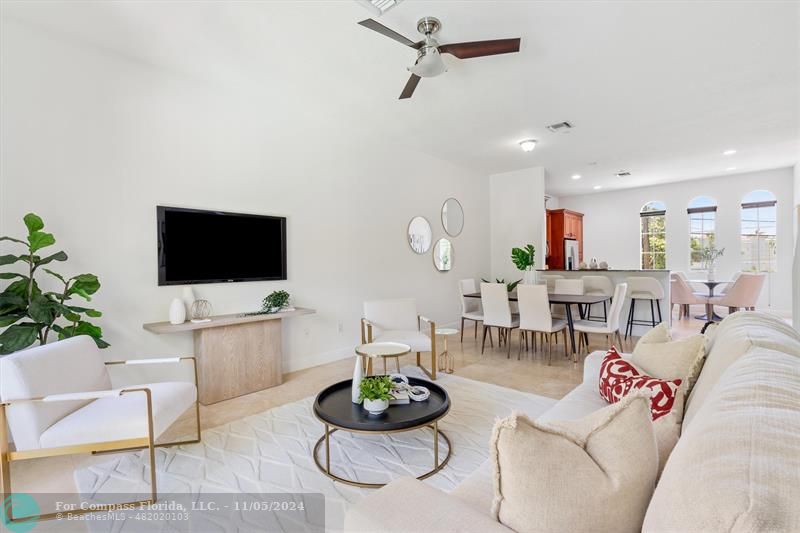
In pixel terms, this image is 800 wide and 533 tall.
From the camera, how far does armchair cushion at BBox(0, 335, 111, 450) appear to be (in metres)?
1.77

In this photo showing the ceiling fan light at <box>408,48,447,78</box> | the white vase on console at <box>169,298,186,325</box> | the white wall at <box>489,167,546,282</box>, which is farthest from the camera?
the white wall at <box>489,167,546,282</box>

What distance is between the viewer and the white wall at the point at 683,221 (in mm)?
7086

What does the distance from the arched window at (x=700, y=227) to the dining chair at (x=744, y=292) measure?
221 centimetres

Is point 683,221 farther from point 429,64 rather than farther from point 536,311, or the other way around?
point 429,64

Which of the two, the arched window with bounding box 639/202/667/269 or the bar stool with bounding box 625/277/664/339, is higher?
the arched window with bounding box 639/202/667/269

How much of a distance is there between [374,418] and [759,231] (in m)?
9.26

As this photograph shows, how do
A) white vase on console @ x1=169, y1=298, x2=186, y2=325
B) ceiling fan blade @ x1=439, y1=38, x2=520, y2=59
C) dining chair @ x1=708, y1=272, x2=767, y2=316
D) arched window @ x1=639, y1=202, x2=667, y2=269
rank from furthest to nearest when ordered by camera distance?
1. arched window @ x1=639, y1=202, x2=667, y2=269
2. dining chair @ x1=708, y1=272, x2=767, y2=316
3. white vase on console @ x1=169, y1=298, x2=186, y2=325
4. ceiling fan blade @ x1=439, y1=38, x2=520, y2=59

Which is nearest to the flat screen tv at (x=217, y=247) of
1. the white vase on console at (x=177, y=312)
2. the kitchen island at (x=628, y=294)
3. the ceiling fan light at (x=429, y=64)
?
the white vase on console at (x=177, y=312)

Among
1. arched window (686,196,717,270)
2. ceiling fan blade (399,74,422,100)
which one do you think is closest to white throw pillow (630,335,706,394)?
ceiling fan blade (399,74,422,100)

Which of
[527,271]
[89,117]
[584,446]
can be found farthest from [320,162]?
[584,446]

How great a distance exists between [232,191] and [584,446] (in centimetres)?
366

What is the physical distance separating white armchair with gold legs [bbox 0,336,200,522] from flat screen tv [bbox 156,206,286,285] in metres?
1.28

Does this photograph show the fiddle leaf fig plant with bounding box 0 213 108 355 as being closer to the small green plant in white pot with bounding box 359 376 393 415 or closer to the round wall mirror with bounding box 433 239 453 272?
the small green plant in white pot with bounding box 359 376 393 415

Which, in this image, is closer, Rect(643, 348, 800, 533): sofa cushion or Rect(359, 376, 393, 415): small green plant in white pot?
Rect(643, 348, 800, 533): sofa cushion
